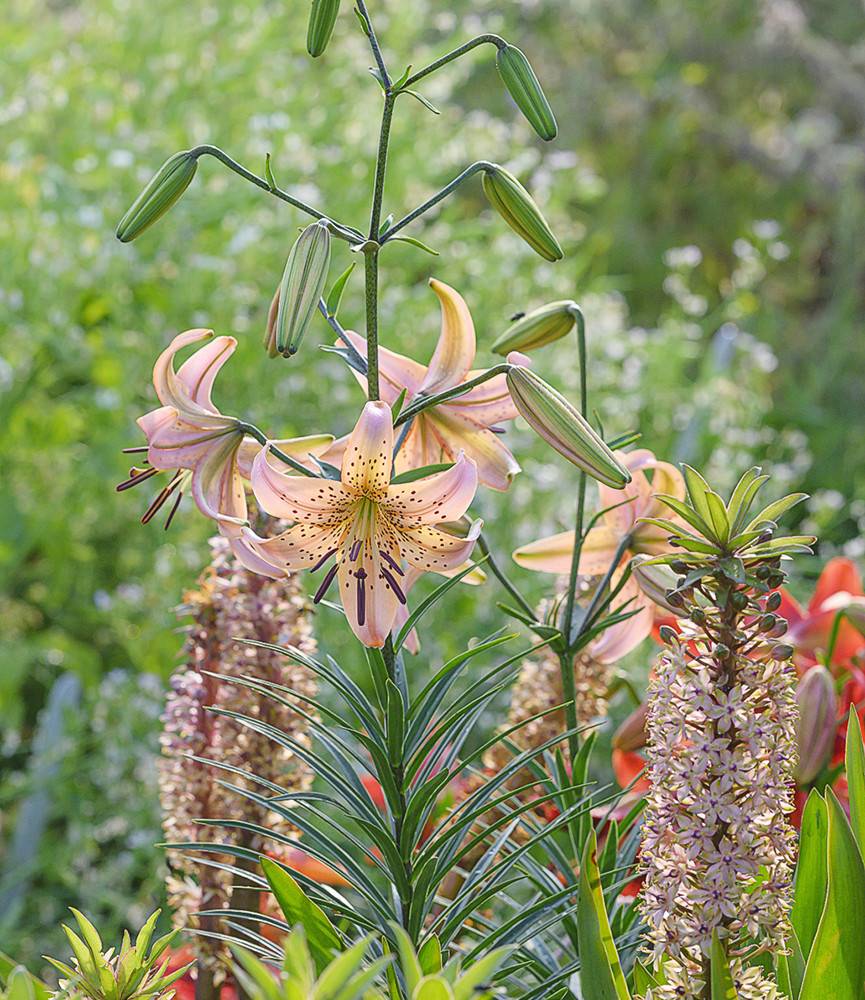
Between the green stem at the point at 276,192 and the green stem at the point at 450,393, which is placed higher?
the green stem at the point at 276,192

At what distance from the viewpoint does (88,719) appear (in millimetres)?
1568

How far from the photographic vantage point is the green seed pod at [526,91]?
57cm

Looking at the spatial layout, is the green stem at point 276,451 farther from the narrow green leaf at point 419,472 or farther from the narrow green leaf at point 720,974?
the narrow green leaf at point 720,974

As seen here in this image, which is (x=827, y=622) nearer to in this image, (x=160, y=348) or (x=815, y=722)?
(x=815, y=722)

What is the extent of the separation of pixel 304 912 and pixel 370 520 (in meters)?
0.16

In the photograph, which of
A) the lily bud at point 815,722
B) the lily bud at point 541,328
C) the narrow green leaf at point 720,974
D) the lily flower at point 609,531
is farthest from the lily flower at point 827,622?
the narrow green leaf at point 720,974

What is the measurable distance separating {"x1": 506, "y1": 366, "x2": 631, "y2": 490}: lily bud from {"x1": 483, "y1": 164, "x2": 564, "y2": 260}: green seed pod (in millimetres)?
71

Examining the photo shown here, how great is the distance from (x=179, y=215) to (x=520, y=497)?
0.60 meters

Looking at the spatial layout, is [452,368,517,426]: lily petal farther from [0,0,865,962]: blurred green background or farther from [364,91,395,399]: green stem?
[0,0,865,962]: blurred green background

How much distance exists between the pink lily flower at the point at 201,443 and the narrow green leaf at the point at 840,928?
0.85 ft

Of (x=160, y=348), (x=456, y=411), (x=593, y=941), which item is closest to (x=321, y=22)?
(x=456, y=411)

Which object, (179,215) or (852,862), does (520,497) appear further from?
(852,862)

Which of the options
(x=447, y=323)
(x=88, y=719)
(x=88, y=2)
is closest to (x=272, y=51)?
(x=88, y=2)

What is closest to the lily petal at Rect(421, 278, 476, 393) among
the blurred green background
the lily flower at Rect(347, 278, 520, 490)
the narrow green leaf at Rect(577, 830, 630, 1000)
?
the lily flower at Rect(347, 278, 520, 490)
